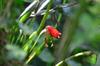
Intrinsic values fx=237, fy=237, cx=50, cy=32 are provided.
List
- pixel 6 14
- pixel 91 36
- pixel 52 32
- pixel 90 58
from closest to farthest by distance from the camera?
1. pixel 91 36
2. pixel 6 14
3. pixel 52 32
4. pixel 90 58

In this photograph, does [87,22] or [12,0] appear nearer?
[87,22]

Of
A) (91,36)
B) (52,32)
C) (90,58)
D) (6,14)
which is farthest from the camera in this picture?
(90,58)

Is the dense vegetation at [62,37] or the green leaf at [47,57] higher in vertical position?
the dense vegetation at [62,37]

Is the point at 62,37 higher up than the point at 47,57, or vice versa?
the point at 62,37

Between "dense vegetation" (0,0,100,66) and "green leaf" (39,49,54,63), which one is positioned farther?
"green leaf" (39,49,54,63)

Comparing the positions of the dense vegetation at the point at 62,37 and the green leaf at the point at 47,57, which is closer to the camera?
the dense vegetation at the point at 62,37

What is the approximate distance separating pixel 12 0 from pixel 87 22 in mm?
159

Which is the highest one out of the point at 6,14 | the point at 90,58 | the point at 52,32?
the point at 6,14

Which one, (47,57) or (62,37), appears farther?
(47,57)

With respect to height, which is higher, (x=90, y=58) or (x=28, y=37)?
(x=28, y=37)

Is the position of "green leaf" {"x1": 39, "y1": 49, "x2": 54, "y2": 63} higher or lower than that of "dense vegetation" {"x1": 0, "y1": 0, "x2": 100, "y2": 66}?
lower

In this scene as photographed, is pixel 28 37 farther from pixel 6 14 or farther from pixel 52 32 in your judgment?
pixel 6 14

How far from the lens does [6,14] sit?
0.32 m

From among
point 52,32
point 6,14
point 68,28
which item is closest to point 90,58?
point 52,32
